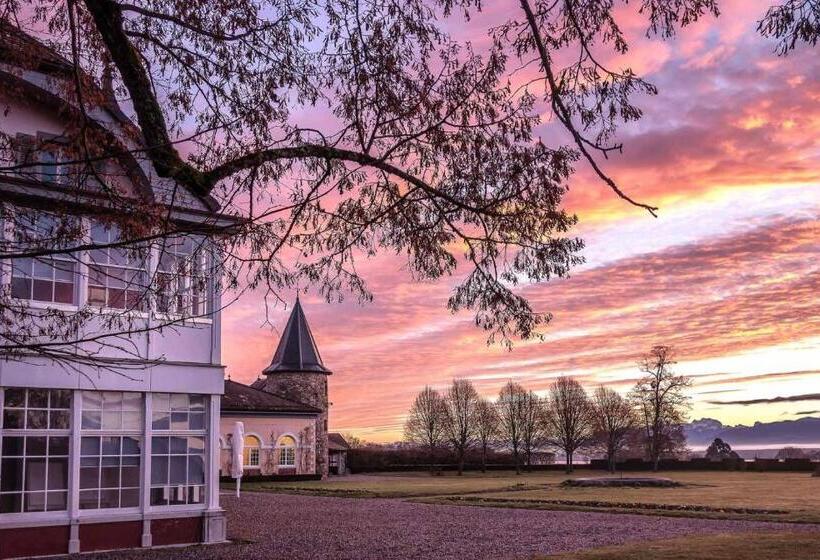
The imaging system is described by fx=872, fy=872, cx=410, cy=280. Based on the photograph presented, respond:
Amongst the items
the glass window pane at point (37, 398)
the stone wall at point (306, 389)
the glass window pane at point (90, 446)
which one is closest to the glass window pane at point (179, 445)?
the glass window pane at point (90, 446)

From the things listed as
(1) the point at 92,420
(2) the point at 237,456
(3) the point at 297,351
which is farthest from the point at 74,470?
(3) the point at 297,351

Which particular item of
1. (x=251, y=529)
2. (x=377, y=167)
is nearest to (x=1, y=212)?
(x=377, y=167)

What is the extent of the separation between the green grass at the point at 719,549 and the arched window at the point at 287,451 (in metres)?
34.3

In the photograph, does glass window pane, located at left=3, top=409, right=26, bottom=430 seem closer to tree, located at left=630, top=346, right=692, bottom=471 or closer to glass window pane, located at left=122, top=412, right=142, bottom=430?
A: glass window pane, located at left=122, top=412, right=142, bottom=430

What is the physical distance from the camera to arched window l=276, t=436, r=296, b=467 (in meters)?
47.7

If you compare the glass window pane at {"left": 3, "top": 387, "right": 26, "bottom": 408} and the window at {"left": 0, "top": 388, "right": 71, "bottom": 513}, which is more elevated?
the glass window pane at {"left": 3, "top": 387, "right": 26, "bottom": 408}

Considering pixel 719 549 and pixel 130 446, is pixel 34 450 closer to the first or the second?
pixel 130 446

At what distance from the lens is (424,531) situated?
18516mm

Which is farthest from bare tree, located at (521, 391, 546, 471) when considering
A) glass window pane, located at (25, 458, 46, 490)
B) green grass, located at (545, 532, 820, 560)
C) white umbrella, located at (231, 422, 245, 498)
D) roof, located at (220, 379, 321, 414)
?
glass window pane, located at (25, 458, 46, 490)

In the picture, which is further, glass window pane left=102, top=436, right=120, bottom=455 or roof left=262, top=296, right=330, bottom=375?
roof left=262, top=296, right=330, bottom=375

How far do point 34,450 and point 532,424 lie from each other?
61378 mm

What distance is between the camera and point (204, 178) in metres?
7.09

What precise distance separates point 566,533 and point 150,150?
43.2 feet

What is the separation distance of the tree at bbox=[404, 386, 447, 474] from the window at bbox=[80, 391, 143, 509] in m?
55.9
